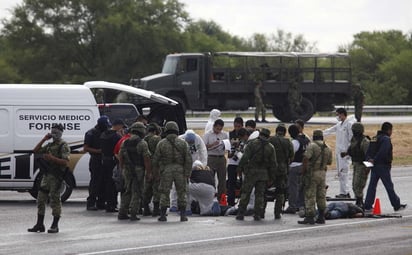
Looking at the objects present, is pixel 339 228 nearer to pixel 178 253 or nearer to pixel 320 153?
pixel 320 153

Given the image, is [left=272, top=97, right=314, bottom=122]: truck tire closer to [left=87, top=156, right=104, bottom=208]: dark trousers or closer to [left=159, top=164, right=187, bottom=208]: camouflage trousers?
[left=87, top=156, right=104, bottom=208]: dark trousers

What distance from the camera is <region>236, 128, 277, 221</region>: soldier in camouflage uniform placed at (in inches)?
759

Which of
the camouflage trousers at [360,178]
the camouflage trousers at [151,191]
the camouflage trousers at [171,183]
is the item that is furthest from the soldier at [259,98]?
the camouflage trousers at [171,183]

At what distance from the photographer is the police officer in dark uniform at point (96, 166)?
2120 cm

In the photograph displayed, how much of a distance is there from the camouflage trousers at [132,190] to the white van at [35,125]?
285 centimetres

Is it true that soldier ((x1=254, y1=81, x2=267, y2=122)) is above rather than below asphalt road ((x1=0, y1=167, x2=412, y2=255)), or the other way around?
above

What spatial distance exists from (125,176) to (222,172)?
250 centimetres

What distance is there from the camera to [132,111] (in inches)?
1024

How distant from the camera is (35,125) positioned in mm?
22328

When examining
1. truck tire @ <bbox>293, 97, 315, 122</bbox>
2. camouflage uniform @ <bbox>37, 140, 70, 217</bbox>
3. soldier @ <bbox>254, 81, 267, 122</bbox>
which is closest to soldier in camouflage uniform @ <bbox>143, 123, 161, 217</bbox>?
camouflage uniform @ <bbox>37, 140, 70, 217</bbox>

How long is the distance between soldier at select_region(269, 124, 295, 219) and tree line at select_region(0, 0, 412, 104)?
171 ft

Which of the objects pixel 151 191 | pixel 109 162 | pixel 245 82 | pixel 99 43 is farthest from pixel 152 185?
pixel 99 43

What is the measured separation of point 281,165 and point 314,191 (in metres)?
0.90

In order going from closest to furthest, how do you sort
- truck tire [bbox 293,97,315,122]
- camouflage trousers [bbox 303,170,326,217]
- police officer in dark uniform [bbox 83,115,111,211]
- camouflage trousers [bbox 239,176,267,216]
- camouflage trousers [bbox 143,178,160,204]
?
camouflage trousers [bbox 303,170,326,217] < camouflage trousers [bbox 239,176,267,216] < camouflage trousers [bbox 143,178,160,204] < police officer in dark uniform [bbox 83,115,111,211] < truck tire [bbox 293,97,315,122]
